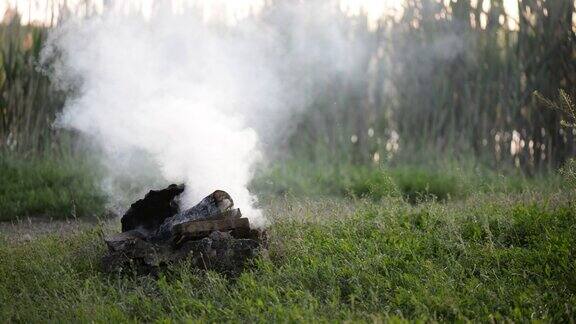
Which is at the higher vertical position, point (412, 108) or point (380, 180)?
point (412, 108)

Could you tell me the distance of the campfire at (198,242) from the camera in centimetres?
511

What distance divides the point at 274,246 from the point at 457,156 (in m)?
5.75

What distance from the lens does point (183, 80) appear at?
7664mm

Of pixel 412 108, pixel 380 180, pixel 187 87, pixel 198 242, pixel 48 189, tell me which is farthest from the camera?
pixel 412 108

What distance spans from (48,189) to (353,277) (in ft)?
17.2

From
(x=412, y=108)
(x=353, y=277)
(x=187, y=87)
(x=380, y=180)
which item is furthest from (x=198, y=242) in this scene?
(x=412, y=108)

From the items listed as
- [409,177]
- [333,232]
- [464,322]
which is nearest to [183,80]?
[333,232]

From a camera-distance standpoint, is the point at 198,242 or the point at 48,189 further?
the point at 48,189

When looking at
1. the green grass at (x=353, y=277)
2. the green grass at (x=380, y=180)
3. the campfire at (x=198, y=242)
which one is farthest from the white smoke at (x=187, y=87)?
the green grass at (x=353, y=277)

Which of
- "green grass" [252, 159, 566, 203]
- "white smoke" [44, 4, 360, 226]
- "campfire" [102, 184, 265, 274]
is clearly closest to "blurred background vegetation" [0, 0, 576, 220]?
"green grass" [252, 159, 566, 203]

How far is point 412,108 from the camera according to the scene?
10898 millimetres

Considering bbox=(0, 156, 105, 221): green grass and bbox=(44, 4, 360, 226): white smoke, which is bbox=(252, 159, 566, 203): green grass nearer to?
bbox=(44, 4, 360, 226): white smoke

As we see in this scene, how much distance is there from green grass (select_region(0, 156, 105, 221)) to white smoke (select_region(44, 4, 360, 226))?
34cm

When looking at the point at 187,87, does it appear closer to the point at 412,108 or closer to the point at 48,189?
the point at 48,189
